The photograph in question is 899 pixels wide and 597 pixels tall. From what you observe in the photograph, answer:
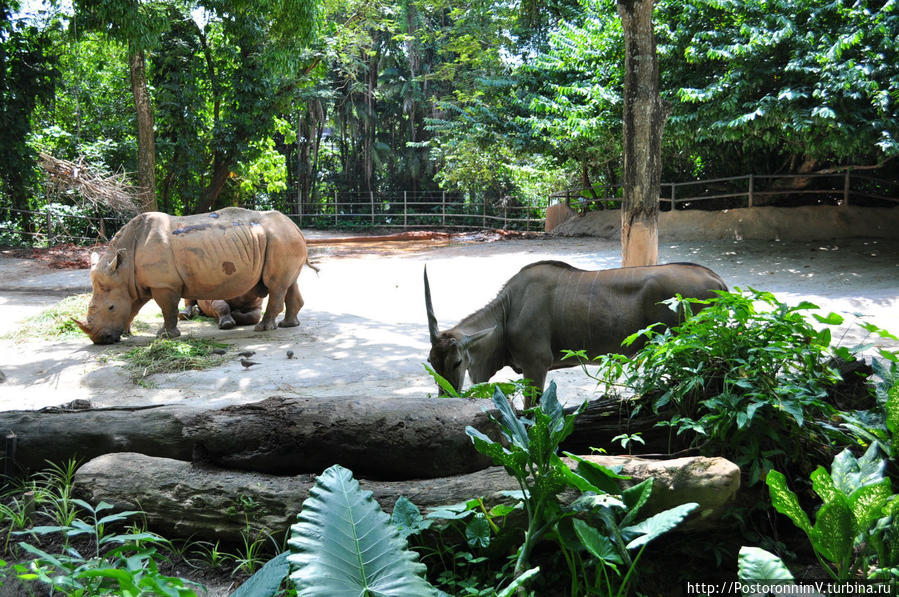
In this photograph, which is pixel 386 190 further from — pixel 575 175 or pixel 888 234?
pixel 888 234

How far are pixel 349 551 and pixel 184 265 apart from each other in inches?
288

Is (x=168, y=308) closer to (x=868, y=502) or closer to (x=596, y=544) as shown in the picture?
(x=596, y=544)

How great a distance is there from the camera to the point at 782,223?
15.9 m

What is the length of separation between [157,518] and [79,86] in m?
23.7

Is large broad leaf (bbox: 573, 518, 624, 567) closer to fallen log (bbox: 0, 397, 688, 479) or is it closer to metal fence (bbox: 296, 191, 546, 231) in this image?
fallen log (bbox: 0, 397, 688, 479)

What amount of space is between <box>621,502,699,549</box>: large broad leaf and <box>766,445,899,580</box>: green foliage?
12.5 inches

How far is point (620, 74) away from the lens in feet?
51.1

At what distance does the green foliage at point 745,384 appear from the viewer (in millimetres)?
2770

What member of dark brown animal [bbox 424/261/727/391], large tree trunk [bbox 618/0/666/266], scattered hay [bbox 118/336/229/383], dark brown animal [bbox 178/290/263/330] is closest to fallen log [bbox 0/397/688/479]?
dark brown animal [bbox 424/261/727/391]

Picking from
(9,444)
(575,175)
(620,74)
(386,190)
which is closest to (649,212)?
(9,444)

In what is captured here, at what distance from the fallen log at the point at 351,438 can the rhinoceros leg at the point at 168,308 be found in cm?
606

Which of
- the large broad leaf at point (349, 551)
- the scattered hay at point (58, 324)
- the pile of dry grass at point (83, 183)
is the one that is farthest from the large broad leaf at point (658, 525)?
the pile of dry grass at point (83, 183)

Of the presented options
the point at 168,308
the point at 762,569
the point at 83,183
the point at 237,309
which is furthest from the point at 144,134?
the point at 762,569

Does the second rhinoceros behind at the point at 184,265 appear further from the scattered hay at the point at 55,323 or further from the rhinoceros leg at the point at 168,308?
the scattered hay at the point at 55,323
